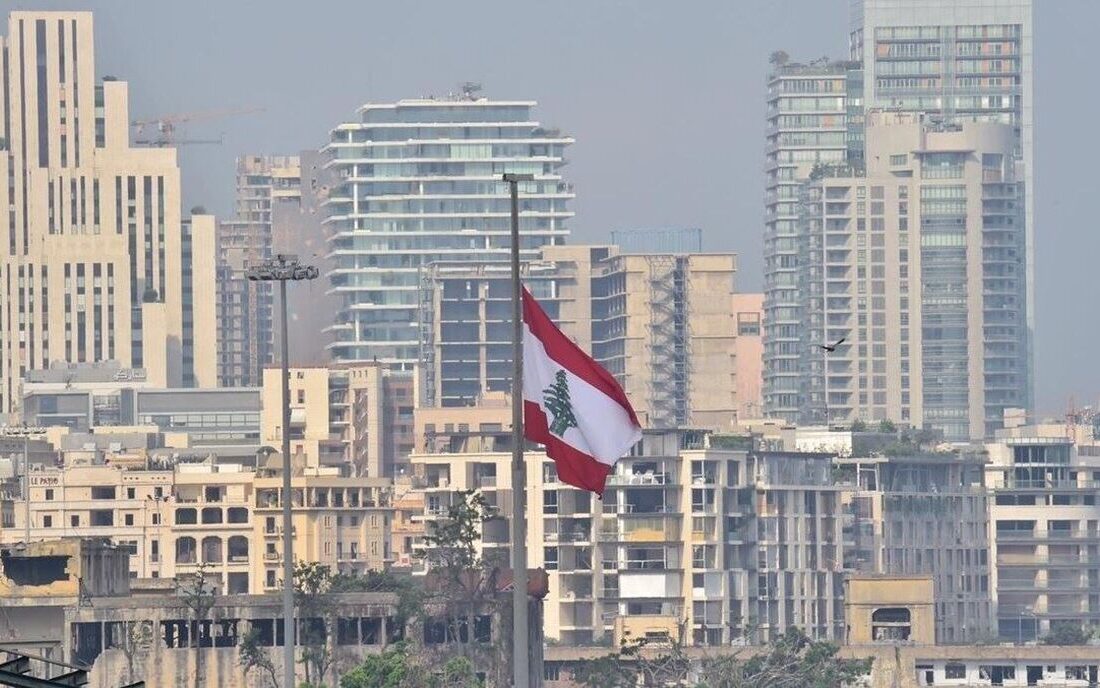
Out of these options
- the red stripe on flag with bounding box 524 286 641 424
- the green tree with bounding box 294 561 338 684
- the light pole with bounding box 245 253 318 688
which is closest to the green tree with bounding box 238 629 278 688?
the green tree with bounding box 294 561 338 684

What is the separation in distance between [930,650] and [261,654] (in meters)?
53.8

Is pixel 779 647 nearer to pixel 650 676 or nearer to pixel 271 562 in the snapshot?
pixel 650 676

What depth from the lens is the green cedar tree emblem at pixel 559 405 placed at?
4466cm

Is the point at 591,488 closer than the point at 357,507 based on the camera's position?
Yes

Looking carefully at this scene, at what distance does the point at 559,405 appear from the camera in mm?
44719

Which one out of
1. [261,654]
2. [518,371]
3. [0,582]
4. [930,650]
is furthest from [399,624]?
[518,371]

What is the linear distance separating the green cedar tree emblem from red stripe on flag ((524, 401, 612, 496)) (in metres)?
0.10

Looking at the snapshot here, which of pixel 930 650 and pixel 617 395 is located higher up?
pixel 617 395

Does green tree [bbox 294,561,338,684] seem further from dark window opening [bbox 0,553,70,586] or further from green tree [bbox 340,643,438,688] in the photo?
dark window opening [bbox 0,553,70,586]

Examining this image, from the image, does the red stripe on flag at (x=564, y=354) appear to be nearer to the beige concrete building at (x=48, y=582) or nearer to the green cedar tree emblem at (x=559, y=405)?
the green cedar tree emblem at (x=559, y=405)

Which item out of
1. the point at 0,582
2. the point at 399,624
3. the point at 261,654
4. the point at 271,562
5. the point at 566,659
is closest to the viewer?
the point at 0,582

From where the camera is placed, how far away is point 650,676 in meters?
161

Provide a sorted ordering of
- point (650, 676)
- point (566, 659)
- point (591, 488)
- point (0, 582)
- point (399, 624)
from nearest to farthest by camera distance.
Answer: point (591, 488) < point (0, 582) < point (399, 624) < point (650, 676) < point (566, 659)

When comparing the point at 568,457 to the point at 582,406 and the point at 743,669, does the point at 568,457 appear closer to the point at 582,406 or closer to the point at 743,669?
the point at 582,406
